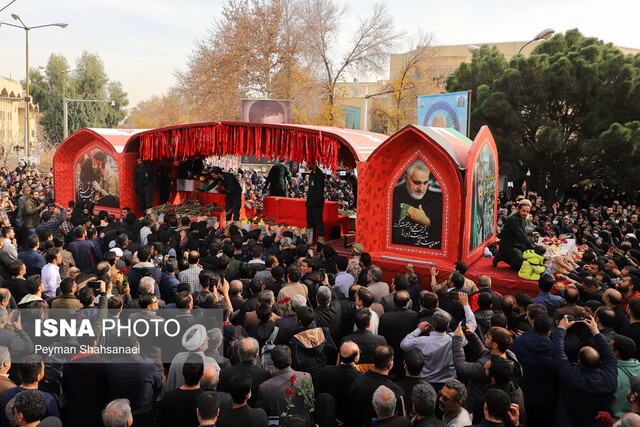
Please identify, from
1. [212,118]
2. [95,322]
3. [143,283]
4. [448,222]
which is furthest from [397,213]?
[212,118]

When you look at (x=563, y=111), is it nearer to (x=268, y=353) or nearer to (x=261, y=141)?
(x=261, y=141)

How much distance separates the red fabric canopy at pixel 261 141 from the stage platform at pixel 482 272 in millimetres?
2191

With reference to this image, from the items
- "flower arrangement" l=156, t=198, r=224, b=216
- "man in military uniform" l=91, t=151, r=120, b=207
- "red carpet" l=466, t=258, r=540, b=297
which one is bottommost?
"red carpet" l=466, t=258, r=540, b=297

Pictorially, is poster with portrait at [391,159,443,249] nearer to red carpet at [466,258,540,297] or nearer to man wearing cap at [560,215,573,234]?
red carpet at [466,258,540,297]

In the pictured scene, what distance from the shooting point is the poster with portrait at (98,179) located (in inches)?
572

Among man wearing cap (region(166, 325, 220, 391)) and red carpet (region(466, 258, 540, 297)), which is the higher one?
man wearing cap (region(166, 325, 220, 391))

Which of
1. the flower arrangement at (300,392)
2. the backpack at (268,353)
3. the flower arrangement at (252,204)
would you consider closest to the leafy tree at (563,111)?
the flower arrangement at (252,204)

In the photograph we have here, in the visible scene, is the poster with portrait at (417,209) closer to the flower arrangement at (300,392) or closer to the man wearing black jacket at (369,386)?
the man wearing black jacket at (369,386)

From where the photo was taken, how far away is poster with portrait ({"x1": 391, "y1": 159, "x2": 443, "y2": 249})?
9531 millimetres

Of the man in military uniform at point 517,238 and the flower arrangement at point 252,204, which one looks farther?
the flower arrangement at point 252,204

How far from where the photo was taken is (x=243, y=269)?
6488 millimetres

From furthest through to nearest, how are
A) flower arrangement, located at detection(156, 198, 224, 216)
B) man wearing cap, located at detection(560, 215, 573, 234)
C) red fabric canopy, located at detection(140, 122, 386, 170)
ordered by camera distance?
flower arrangement, located at detection(156, 198, 224, 216)
man wearing cap, located at detection(560, 215, 573, 234)
red fabric canopy, located at detection(140, 122, 386, 170)

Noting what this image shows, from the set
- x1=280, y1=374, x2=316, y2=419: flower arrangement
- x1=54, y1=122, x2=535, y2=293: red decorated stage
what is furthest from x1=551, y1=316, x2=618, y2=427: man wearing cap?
x1=54, y1=122, x2=535, y2=293: red decorated stage

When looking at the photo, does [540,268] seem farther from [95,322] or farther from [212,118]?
[212,118]
